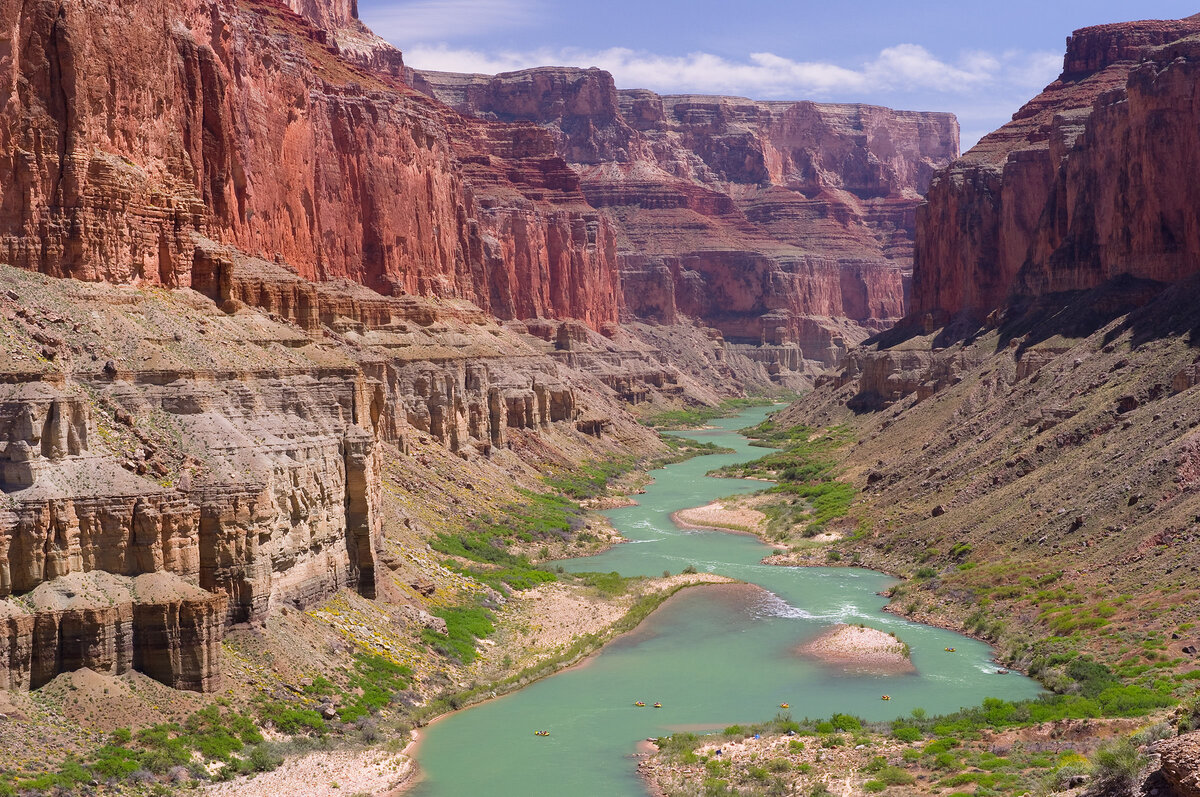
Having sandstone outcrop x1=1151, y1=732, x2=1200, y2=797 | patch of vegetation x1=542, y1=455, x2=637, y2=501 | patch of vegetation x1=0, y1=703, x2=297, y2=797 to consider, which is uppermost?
sandstone outcrop x1=1151, y1=732, x2=1200, y2=797

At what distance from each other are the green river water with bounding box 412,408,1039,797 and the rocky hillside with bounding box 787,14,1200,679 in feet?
9.99

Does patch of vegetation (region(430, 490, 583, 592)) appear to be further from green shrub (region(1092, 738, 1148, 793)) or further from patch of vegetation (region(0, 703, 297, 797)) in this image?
green shrub (region(1092, 738, 1148, 793))

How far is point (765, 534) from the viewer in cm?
8494

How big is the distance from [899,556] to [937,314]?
251 ft

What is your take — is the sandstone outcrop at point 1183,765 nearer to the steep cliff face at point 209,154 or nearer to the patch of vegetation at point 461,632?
the patch of vegetation at point 461,632

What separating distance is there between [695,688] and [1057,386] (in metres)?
41.8

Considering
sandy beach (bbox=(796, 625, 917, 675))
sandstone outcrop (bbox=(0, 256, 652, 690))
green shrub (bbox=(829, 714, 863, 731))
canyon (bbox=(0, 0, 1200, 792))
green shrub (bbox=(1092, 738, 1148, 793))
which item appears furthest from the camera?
sandy beach (bbox=(796, 625, 917, 675))

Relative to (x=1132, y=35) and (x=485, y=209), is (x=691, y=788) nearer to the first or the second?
A: (x=1132, y=35)

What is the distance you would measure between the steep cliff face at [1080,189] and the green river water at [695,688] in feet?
128

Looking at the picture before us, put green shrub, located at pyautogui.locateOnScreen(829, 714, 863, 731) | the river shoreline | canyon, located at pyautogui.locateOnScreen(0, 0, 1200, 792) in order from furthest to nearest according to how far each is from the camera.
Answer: green shrub, located at pyautogui.locateOnScreen(829, 714, 863, 731), the river shoreline, canyon, located at pyautogui.locateOnScreen(0, 0, 1200, 792)

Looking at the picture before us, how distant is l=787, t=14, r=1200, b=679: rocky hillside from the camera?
5531cm

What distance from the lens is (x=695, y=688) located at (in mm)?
49719

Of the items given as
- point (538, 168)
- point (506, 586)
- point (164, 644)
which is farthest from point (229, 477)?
point (538, 168)

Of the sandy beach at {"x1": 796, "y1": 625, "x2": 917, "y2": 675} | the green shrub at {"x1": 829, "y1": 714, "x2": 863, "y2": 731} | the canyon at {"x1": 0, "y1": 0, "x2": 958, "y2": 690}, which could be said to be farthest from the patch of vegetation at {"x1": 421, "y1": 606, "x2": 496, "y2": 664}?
the green shrub at {"x1": 829, "y1": 714, "x2": 863, "y2": 731}
